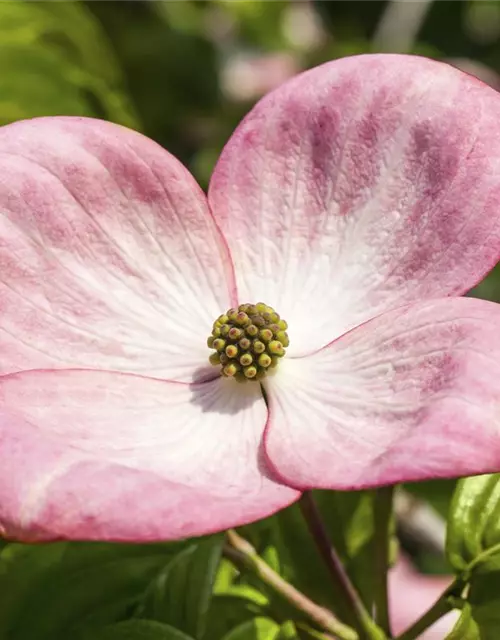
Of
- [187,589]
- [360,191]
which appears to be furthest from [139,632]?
[360,191]

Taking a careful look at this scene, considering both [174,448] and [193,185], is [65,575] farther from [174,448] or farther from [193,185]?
[193,185]

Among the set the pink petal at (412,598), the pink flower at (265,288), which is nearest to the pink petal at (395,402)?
the pink flower at (265,288)

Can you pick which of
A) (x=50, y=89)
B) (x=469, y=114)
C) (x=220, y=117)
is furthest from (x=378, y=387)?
(x=220, y=117)

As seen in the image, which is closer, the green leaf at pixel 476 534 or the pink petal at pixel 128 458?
the pink petal at pixel 128 458

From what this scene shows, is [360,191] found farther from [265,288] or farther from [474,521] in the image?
[474,521]

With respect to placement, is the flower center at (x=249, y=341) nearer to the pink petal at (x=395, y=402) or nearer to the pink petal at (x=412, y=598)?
the pink petal at (x=395, y=402)

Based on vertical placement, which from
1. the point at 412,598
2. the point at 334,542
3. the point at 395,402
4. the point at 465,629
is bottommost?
the point at 412,598
